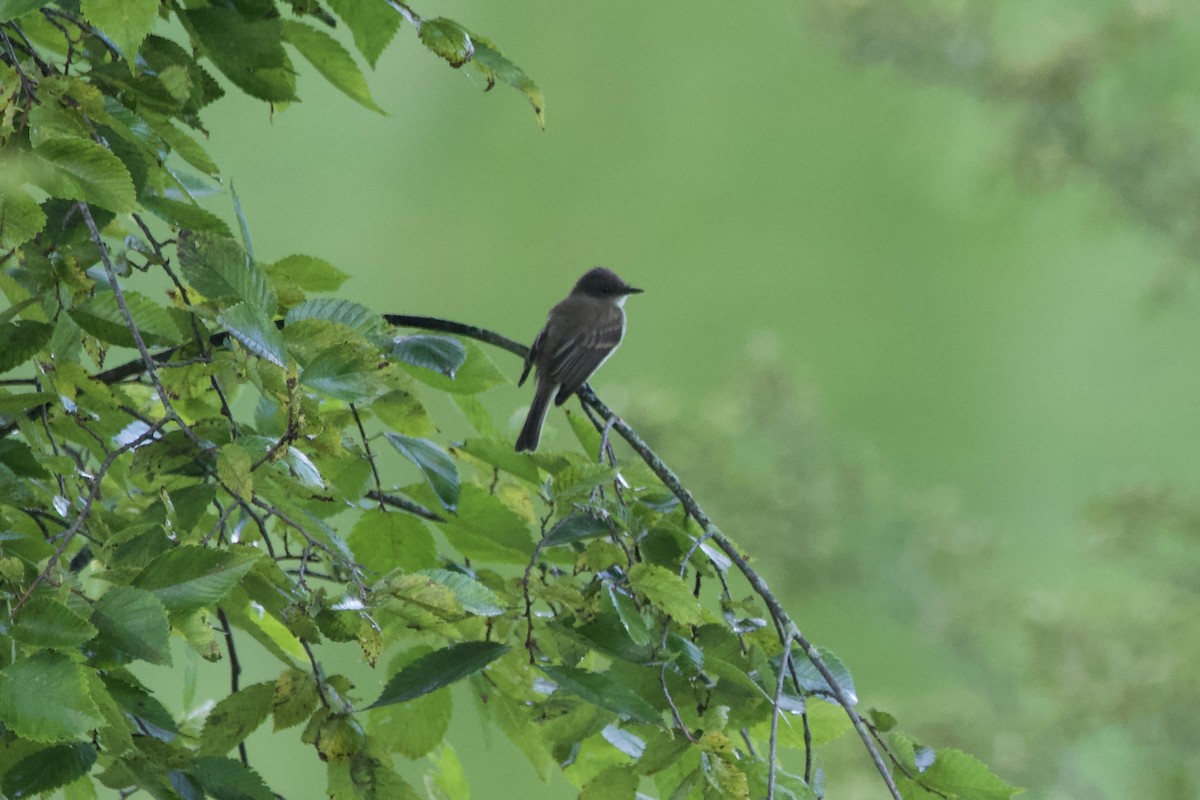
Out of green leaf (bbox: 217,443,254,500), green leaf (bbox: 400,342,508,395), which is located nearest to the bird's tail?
green leaf (bbox: 400,342,508,395)

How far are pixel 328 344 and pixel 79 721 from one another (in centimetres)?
26

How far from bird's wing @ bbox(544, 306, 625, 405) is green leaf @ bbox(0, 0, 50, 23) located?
44.4 inches

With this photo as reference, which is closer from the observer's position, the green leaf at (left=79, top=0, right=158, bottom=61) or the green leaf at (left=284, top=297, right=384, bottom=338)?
the green leaf at (left=79, top=0, right=158, bottom=61)

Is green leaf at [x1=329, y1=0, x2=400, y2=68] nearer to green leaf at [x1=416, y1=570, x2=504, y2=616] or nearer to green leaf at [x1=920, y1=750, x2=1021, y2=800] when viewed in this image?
green leaf at [x1=416, y1=570, x2=504, y2=616]

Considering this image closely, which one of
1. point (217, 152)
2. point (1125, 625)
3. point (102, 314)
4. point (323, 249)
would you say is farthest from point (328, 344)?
point (323, 249)

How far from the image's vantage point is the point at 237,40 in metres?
0.81

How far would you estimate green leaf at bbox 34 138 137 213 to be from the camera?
1.98ft

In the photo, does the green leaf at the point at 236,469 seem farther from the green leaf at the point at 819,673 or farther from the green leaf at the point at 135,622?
the green leaf at the point at 819,673

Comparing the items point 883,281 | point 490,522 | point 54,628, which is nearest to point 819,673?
point 490,522

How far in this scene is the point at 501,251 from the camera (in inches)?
311

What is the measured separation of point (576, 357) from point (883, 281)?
6.07m

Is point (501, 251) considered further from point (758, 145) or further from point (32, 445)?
point (32, 445)

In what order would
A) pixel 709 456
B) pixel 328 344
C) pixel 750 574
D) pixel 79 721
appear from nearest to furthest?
1. pixel 79 721
2. pixel 328 344
3. pixel 750 574
4. pixel 709 456

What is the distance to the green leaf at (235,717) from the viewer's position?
0.74m
